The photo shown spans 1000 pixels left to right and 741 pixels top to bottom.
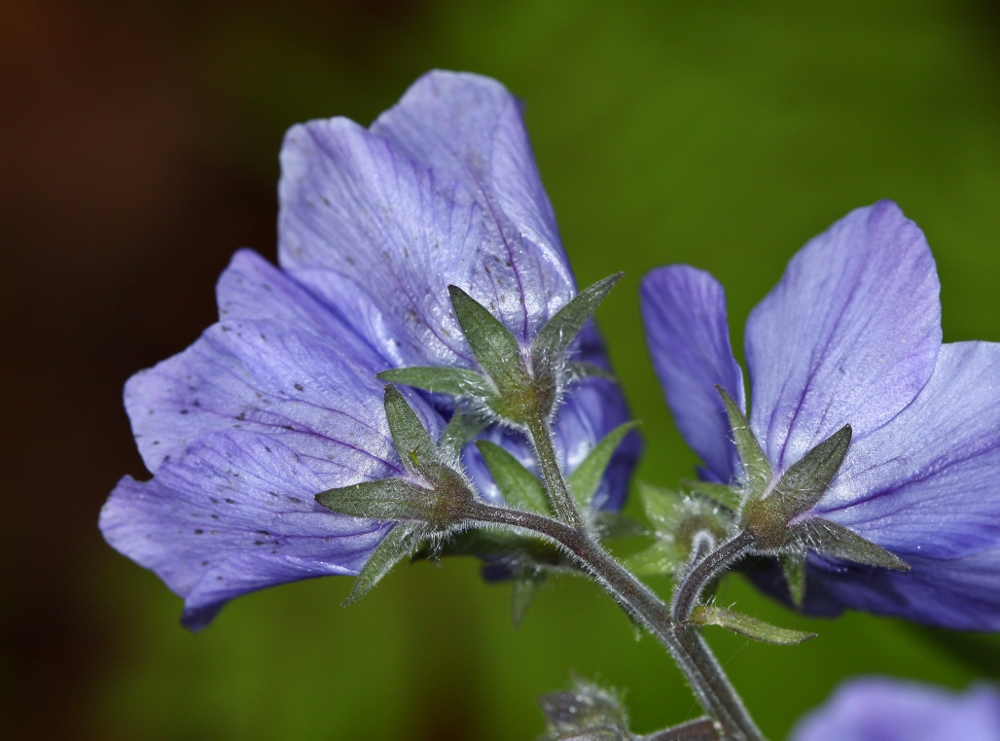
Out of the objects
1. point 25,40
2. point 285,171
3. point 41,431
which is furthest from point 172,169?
point 285,171

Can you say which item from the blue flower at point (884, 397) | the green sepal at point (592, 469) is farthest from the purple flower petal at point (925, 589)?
the green sepal at point (592, 469)

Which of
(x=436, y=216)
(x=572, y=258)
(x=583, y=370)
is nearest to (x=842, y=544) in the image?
(x=583, y=370)

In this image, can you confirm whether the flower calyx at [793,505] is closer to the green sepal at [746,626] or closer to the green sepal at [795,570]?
the green sepal at [795,570]

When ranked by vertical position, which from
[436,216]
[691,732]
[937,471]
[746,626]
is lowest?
[691,732]

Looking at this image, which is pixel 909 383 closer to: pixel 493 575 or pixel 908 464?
pixel 908 464

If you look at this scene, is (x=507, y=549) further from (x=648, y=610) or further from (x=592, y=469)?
(x=648, y=610)
